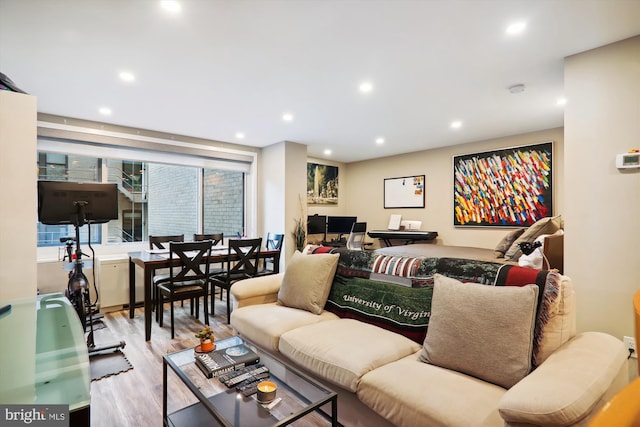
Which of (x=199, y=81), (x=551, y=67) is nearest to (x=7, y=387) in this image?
(x=199, y=81)

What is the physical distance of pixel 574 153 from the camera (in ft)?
7.92

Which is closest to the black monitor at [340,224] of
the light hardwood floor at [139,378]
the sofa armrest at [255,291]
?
the light hardwood floor at [139,378]

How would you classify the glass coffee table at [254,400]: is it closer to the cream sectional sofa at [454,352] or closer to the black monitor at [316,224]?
the cream sectional sofa at [454,352]

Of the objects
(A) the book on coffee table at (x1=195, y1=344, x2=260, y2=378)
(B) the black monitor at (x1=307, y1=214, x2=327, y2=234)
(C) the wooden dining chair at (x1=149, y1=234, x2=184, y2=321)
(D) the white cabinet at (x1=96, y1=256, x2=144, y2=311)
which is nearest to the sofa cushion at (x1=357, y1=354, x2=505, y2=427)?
(A) the book on coffee table at (x1=195, y1=344, x2=260, y2=378)

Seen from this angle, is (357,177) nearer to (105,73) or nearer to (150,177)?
(150,177)

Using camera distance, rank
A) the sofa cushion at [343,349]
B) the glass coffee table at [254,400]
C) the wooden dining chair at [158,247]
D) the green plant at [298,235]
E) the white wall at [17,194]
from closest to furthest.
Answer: the glass coffee table at [254,400] < the sofa cushion at [343,349] < the white wall at [17,194] < the wooden dining chair at [158,247] < the green plant at [298,235]

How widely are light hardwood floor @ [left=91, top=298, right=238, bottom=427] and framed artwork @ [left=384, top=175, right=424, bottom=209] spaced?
4.05 m

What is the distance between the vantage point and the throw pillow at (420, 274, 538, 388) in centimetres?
133

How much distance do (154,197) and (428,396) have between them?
4771mm

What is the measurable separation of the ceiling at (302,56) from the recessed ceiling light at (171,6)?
3 cm

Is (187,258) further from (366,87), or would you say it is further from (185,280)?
(366,87)

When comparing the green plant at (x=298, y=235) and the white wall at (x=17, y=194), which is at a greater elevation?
the white wall at (x=17, y=194)

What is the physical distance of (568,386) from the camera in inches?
40.6

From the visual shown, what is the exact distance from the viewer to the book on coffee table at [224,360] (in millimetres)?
1549
